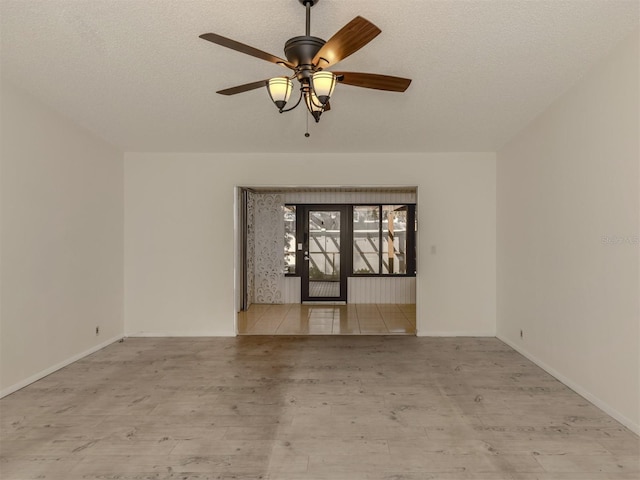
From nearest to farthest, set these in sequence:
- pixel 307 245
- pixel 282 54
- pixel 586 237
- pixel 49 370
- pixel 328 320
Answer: pixel 282 54 < pixel 586 237 < pixel 49 370 < pixel 328 320 < pixel 307 245

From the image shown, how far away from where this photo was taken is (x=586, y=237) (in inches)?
121

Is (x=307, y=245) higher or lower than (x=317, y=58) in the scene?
lower

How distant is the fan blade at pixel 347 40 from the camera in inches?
66.5

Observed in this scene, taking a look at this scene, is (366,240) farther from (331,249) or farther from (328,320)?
(328,320)

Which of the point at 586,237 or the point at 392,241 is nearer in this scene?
the point at 586,237

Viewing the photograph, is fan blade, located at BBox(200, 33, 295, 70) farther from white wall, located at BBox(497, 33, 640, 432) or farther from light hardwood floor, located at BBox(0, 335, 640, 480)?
white wall, located at BBox(497, 33, 640, 432)

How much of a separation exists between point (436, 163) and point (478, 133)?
36.2 inches

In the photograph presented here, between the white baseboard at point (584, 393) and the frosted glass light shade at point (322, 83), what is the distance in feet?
9.47

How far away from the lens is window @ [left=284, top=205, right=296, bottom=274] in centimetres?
810

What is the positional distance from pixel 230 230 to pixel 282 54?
9.96 ft

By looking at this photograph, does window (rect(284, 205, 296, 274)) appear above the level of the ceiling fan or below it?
below

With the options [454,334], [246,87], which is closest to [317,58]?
[246,87]

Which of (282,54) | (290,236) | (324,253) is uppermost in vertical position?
(282,54)

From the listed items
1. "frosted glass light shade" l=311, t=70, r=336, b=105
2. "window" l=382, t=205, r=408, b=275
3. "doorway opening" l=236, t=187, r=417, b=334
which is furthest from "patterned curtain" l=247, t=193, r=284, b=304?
"frosted glass light shade" l=311, t=70, r=336, b=105
